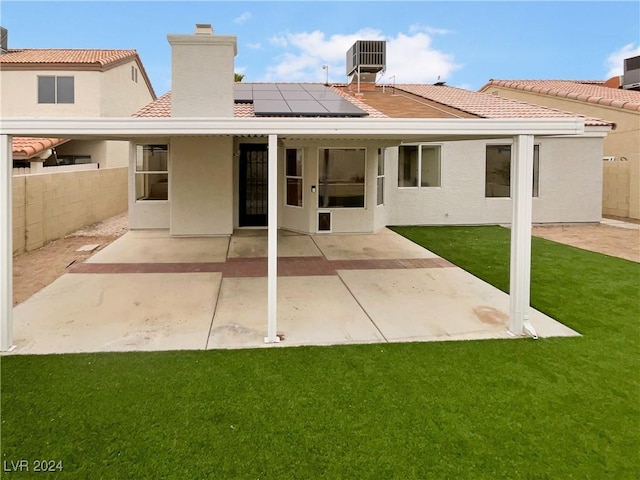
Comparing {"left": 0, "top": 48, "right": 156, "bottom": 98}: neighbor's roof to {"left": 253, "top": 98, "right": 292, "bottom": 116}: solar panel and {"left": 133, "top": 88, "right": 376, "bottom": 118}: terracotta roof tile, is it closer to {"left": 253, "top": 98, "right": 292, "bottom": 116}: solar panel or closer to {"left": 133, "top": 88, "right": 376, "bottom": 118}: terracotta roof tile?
{"left": 133, "top": 88, "right": 376, "bottom": 118}: terracotta roof tile

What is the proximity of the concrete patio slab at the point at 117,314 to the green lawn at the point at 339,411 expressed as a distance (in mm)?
465

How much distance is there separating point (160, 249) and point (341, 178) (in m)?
5.27

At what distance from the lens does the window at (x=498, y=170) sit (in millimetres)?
15766

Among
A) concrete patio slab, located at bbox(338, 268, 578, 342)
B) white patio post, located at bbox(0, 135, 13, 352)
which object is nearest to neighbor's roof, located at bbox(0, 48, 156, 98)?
concrete patio slab, located at bbox(338, 268, 578, 342)

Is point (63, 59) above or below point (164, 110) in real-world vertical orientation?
above

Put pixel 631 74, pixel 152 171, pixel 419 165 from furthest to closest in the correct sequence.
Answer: pixel 631 74 < pixel 419 165 < pixel 152 171

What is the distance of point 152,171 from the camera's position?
13797 mm

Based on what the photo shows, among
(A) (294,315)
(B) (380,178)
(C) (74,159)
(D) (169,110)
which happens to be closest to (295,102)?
(D) (169,110)

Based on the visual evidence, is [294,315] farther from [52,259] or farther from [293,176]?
[293,176]

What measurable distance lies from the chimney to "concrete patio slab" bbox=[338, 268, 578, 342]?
12.8 ft

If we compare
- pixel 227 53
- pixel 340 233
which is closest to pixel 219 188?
pixel 340 233

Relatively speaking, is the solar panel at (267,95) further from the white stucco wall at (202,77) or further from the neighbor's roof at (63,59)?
the neighbor's roof at (63,59)

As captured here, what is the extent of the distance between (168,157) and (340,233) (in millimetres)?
5212

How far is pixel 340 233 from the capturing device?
13.5 metres
